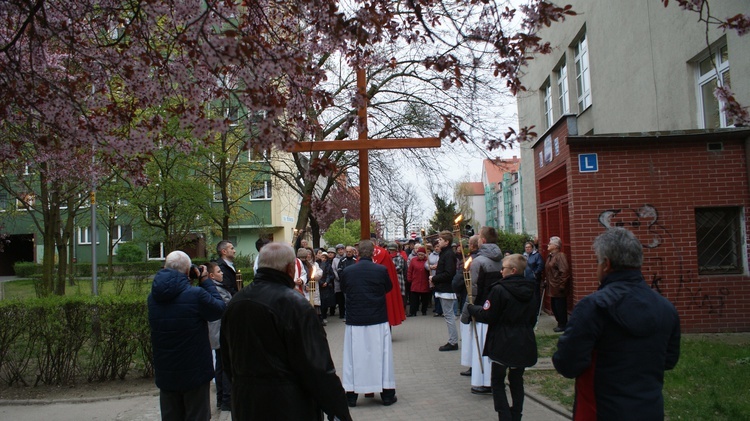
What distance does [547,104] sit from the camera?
75.2 feet

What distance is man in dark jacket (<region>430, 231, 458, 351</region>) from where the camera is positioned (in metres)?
9.92

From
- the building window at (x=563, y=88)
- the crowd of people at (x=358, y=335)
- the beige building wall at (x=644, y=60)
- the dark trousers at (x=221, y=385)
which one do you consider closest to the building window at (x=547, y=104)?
the building window at (x=563, y=88)

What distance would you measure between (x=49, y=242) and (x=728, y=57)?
14.0 metres

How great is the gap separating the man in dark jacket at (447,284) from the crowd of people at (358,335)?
3.80 feet

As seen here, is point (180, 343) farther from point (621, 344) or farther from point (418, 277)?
point (418, 277)

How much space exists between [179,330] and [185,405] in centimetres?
64

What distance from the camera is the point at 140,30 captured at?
5133mm

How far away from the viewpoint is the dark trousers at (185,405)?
190 inches

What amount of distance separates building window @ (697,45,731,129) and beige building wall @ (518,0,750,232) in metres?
0.11

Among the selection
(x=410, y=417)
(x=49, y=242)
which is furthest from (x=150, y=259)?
(x=410, y=417)

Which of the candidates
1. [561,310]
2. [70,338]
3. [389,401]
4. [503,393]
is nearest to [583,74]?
[561,310]

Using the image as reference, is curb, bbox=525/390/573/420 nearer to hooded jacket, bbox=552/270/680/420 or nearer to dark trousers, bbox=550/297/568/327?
hooded jacket, bbox=552/270/680/420

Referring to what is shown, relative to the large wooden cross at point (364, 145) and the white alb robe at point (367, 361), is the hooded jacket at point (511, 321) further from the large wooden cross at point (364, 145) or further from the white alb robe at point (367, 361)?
the large wooden cross at point (364, 145)

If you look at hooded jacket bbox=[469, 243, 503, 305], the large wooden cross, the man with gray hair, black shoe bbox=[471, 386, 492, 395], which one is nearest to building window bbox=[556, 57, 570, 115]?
the man with gray hair
